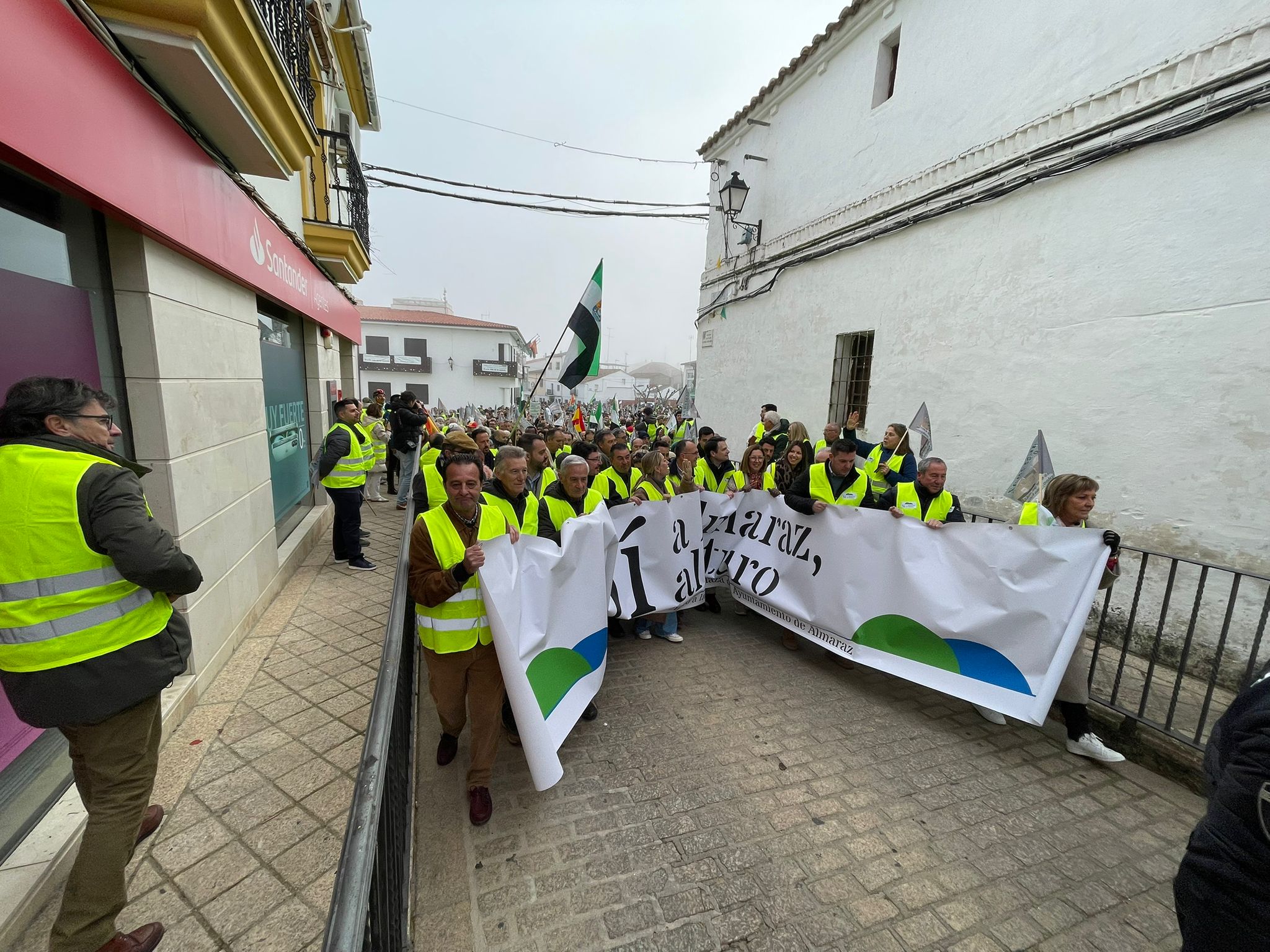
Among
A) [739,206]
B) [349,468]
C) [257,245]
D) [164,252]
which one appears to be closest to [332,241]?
[257,245]

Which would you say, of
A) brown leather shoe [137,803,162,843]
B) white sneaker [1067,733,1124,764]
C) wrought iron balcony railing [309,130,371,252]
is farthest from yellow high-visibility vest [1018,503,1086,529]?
wrought iron balcony railing [309,130,371,252]

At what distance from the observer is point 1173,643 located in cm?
443

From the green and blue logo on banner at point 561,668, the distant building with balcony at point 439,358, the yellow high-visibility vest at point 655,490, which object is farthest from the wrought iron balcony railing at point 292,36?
the distant building with balcony at point 439,358

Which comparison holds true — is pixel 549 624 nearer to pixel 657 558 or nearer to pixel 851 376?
pixel 657 558

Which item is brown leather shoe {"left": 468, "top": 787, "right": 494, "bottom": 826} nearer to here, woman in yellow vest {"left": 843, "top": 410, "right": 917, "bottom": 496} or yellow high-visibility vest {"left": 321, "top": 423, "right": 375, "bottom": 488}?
yellow high-visibility vest {"left": 321, "top": 423, "right": 375, "bottom": 488}

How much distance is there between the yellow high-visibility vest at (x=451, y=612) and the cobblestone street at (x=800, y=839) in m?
0.90

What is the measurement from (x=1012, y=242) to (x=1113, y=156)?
1.03 meters

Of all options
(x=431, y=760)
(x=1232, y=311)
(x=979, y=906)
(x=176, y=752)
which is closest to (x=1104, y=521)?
(x=1232, y=311)

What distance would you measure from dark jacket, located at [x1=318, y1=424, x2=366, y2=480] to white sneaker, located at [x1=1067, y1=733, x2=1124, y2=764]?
6.43 meters

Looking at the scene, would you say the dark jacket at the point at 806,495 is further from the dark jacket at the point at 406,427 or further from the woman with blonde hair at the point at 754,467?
the dark jacket at the point at 406,427

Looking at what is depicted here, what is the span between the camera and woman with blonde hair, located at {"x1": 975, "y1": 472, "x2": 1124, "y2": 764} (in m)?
3.29

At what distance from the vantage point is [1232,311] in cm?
414

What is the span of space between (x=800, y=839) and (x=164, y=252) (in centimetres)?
482

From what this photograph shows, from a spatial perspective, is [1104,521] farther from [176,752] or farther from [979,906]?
[176,752]
